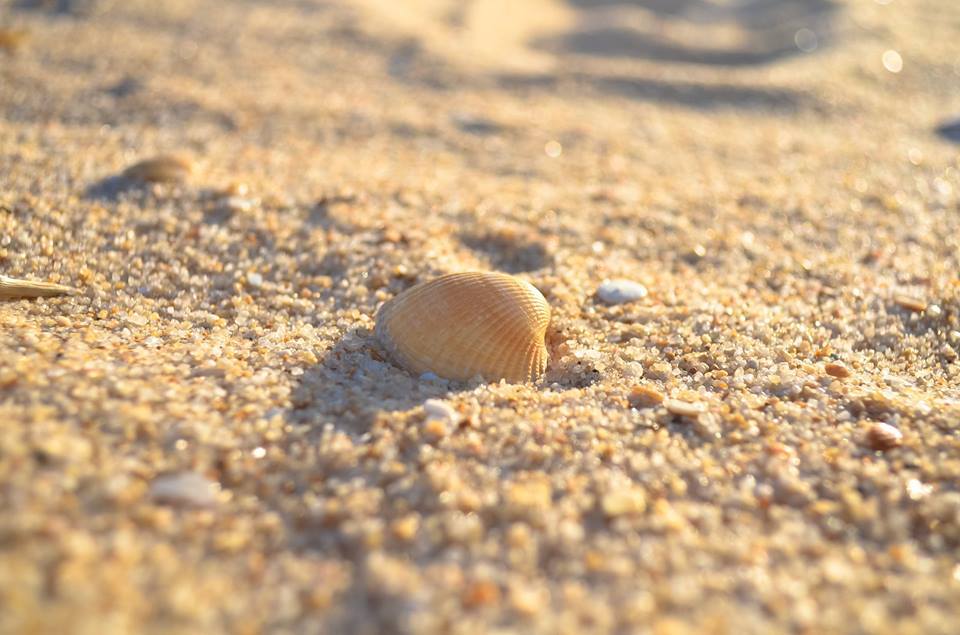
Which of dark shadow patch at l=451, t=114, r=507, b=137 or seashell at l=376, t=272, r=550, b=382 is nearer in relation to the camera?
seashell at l=376, t=272, r=550, b=382

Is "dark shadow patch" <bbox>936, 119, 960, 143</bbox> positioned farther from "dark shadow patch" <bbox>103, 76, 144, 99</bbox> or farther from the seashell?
"dark shadow patch" <bbox>103, 76, 144, 99</bbox>

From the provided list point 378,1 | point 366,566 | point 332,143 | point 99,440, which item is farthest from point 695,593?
point 378,1

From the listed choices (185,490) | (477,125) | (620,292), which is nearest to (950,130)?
(477,125)

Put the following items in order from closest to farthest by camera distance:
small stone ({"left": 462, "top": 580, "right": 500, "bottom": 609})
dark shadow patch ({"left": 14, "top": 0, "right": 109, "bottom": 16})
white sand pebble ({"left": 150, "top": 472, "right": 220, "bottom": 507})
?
small stone ({"left": 462, "top": 580, "right": 500, "bottom": 609})
white sand pebble ({"left": 150, "top": 472, "right": 220, "bottom": 507})
dark shadow patch ({"left": 14, "top": 0, "right": 109, "bottom": 16})

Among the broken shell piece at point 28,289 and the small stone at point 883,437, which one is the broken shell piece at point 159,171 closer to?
the broken shell piece at point 28,289

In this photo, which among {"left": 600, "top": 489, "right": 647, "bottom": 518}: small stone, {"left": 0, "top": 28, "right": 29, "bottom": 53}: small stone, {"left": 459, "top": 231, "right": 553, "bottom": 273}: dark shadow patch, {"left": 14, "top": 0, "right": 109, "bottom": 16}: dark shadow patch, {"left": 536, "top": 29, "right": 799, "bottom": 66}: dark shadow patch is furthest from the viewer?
{"left": 536, "top": 29, "right": 799, "bottom": 66}: dark shadow patch

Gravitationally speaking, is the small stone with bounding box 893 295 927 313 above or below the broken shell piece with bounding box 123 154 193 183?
below

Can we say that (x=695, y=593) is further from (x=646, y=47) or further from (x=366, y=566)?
(x=646, y=47)

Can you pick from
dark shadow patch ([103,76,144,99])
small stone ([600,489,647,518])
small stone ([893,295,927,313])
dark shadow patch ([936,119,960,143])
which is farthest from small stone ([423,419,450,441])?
dark shadow patch ([936,119,960,143])

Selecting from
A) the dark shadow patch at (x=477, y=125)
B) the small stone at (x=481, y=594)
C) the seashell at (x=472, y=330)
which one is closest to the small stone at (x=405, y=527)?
the small stone at (x=481, y=594)
